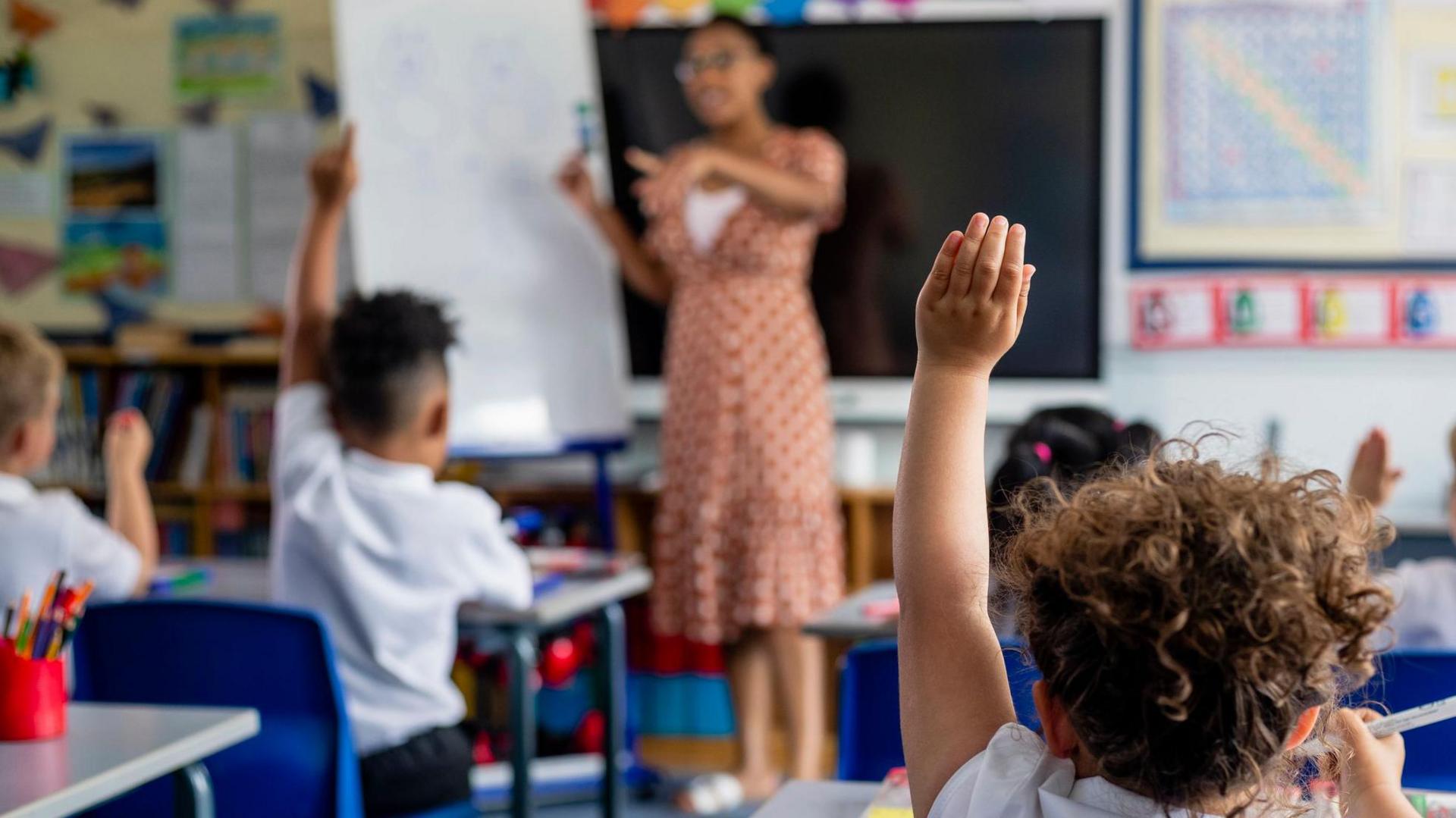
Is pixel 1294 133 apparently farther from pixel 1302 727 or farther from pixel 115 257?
pixel 115 257

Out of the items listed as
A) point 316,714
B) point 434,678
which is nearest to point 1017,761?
point 316,714

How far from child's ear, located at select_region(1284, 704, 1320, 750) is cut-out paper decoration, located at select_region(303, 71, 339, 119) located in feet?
13.8

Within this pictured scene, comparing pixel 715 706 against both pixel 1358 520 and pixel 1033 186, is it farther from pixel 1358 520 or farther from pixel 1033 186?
pixel 1358 520

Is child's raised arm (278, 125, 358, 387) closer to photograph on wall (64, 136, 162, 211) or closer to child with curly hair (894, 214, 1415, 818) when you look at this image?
child with curly hair (894, 214, 1415, 818)

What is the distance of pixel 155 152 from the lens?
4.83 m

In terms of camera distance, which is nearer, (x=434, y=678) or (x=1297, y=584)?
(x=1297, y=584)

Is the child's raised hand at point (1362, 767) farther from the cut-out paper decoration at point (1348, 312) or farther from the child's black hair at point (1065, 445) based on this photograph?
the cut-out paper decoration at point (1348, 312)

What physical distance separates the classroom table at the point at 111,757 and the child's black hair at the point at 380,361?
81 centimetres

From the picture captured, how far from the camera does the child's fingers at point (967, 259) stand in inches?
36.0

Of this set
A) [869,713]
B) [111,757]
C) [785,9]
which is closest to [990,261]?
[869,713]

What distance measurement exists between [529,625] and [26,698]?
1.01 m

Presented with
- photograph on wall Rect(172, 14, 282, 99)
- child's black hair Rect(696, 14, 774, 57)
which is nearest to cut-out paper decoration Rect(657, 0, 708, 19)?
child's black hair Rect(696, 14, 774, 57)

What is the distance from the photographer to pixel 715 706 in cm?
425

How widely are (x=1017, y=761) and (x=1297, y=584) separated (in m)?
0.19
